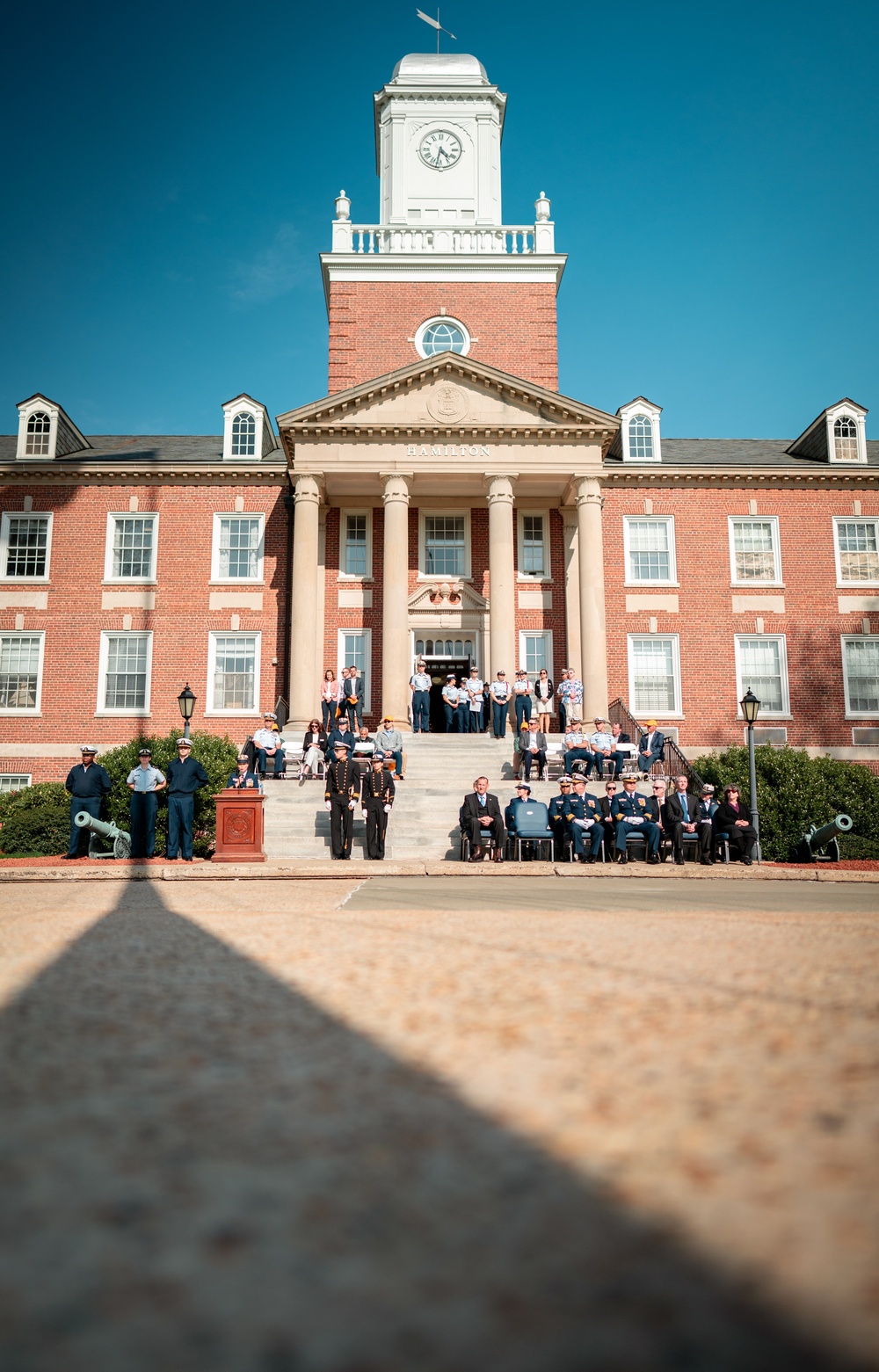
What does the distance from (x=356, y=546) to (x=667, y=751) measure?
12.0m

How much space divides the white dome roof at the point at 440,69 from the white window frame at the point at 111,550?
1984cm

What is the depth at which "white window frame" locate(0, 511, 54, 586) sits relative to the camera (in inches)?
1174

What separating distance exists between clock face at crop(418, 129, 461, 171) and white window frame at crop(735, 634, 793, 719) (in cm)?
2082

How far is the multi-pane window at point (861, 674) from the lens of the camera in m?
29.8

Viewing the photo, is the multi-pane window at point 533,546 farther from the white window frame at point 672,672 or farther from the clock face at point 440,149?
the clock face at point 440,149

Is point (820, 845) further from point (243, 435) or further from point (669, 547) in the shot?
point (243, 435)

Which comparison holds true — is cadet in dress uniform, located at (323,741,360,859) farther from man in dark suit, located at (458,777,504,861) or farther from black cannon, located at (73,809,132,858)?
black cannon, located at (73,809,132,858)

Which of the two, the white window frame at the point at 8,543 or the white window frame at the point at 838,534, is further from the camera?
the white window frame at the point at 838,534

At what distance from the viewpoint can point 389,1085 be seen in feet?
6.36

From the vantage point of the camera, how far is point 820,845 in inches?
752

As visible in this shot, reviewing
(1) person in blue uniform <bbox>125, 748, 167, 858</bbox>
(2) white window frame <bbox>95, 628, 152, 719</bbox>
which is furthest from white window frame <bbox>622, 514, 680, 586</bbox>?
(1) person in blue uniform <bbox>125, 748, 167, 858</bbox>

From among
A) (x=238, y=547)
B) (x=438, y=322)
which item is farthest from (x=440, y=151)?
(x=238, y=547)

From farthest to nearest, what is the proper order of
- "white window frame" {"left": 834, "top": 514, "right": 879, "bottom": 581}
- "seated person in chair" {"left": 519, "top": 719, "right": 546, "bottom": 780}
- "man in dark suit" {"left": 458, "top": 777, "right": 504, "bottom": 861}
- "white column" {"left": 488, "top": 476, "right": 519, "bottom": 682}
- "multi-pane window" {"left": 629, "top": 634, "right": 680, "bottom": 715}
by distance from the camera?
"white window frame" {"left": 834, "top": 514, "right": 879, "bottom": 581}, "multi-pane window" {"left": 629, "top": 634, "right": 680, "bottom": 715}, "white column" {"left": 488, "top": 476, "right": 519, "bottom": 682}, "seated person in chair" {"left": 519, "top": 719, "right": 546, "bottom": 780}, "man in dark suit" {"left": 458, "top": 777, "right": 504, "bottom": 861}

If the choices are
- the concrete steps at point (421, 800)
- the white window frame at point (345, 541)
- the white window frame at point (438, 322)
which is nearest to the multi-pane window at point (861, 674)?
the concrete steps at point (421, 800)
